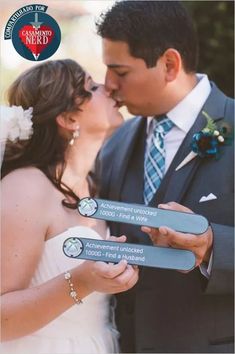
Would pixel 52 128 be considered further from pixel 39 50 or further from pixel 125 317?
pixel 125 317

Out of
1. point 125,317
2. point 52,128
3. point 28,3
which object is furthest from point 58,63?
point 125,317

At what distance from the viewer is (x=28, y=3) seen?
1709 mm

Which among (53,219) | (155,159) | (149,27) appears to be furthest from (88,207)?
(149,27)

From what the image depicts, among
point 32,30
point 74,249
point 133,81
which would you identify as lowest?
point 74,249

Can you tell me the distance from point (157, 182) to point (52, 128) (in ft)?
1.39

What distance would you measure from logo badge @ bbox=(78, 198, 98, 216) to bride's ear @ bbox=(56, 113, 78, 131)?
1.67 feet

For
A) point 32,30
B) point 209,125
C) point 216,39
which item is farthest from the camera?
point 216,39

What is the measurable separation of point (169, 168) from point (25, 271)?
2.02 ft

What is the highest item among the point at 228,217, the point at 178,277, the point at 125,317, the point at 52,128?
the point at 52,128

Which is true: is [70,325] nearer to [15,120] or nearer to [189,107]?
[15,120]

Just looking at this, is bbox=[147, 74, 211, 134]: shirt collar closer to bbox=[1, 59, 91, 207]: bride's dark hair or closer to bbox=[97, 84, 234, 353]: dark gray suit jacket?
bbox=[97, 84, 234, 353]: dark gray suit jacket

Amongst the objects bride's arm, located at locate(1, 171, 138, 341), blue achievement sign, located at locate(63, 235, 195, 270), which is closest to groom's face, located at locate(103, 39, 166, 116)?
bride's arm, located at locate(1, 171, 138, 341)

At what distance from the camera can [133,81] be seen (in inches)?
89.2

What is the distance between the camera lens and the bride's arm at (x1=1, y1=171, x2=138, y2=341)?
180cm
